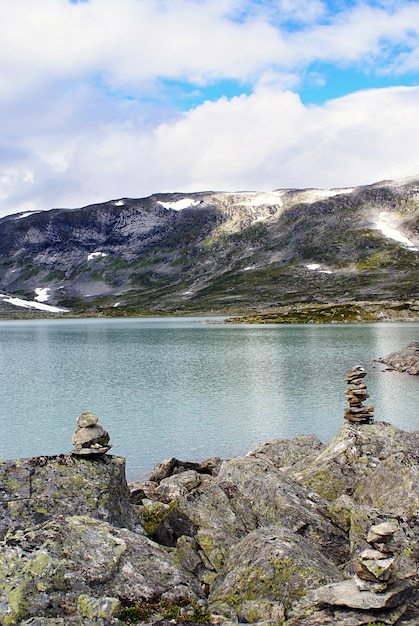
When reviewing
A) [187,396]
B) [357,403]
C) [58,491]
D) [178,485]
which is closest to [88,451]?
[58,491]

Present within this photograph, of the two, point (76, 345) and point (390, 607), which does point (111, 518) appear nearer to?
point (390, 607)

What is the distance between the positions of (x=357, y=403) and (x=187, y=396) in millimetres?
37915

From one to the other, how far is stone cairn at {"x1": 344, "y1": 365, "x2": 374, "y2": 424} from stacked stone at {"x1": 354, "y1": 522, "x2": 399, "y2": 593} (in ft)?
36.3

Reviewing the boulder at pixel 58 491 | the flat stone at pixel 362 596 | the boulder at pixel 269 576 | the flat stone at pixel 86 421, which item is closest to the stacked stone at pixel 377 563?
the flat stone at pixel 362 596

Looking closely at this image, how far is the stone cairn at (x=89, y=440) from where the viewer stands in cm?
1390

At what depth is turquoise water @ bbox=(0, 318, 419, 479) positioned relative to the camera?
129 ft

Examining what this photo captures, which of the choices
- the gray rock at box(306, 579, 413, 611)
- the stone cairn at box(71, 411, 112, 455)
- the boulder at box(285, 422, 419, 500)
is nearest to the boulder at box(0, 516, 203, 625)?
the gray rock at box(306, 579, 413, 611)

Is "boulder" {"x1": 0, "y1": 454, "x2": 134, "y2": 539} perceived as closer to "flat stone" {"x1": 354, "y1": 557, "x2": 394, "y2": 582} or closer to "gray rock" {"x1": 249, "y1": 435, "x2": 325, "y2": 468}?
"flat stone" {"x1": 354, "y1": 557, "x2": 394, "y2": 582}

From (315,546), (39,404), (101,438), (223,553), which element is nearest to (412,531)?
(315,546)

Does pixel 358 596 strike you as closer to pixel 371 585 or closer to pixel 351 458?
pixel 371 585

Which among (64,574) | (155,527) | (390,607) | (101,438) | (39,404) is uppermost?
(101,438)

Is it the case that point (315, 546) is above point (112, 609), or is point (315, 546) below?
below

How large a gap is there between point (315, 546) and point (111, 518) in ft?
16.8

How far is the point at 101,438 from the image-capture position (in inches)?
577
